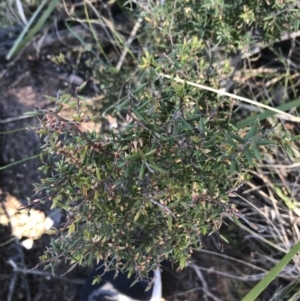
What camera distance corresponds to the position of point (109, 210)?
859mm

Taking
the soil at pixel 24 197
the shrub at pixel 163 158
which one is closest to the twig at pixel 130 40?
the soil at pixel 24 197

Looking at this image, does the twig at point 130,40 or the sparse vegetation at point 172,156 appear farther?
the twig at point 130,40

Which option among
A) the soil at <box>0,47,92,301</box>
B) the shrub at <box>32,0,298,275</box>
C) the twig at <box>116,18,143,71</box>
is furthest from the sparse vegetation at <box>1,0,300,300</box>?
the soil at <box>0,47,92,301</box>

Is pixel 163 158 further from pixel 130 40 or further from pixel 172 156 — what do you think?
pixel 130 40

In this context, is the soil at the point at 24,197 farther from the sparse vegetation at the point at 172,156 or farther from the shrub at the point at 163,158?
the shrub at the point at 163,158

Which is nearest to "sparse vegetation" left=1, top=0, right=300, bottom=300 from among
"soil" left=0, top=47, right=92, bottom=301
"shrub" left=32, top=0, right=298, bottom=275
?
"shrub" left=32, top=0, right=298, bottom=275

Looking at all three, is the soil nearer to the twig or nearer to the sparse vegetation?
the twig

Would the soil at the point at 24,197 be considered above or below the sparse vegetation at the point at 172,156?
below

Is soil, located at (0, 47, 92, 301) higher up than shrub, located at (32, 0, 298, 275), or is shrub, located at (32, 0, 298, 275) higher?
shrub, located at (32, 0, 298, 275)

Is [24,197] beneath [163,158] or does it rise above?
beneath

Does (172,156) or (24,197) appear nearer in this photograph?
(172,156)

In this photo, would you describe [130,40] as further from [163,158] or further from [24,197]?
[163,158]

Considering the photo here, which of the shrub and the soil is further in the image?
the soil

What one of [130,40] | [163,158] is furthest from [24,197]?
[163,158]
